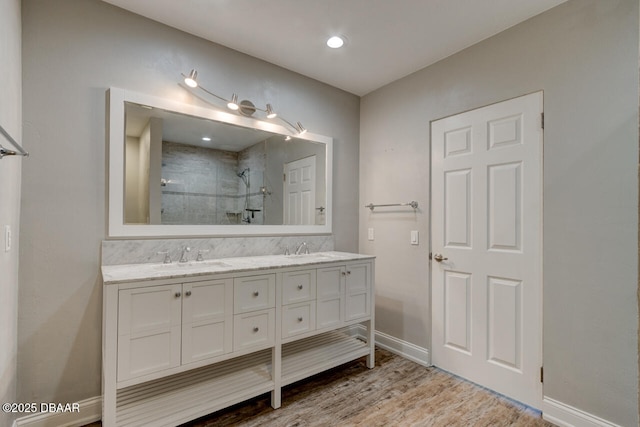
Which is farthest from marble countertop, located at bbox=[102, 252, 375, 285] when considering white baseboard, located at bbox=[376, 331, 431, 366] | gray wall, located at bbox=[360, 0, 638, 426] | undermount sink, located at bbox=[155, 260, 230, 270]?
gray wall, located at bbox=[360, 0, 638, 426]

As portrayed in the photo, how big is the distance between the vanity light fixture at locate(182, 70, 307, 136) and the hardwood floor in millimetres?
2069

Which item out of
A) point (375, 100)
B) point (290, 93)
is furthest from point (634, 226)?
point (290, 93)

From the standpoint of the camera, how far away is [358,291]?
2.51m

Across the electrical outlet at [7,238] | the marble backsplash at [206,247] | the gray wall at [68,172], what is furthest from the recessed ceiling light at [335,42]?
the electrical outlet at [7,238]

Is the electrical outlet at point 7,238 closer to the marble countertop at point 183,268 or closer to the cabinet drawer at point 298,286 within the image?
the marble countertop at point 183,268

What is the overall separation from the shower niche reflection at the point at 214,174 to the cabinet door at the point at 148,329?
2.13ft

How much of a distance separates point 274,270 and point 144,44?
5.71ft

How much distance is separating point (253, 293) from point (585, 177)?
208 centimetres

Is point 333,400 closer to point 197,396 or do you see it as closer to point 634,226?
point 197,396

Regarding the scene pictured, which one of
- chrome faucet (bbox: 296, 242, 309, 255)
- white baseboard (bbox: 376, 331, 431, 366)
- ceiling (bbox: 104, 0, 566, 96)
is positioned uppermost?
ceiling (bbox: 104, 0, 566, 96)

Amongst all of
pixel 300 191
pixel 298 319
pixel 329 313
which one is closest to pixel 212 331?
pixel 298 319

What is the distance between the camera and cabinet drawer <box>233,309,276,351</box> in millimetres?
1867

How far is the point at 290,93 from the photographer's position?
2791 mm

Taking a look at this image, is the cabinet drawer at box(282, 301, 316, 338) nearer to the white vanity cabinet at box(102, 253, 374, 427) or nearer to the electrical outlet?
the white vanity cabinet at box(102, 253, 374, 427)
